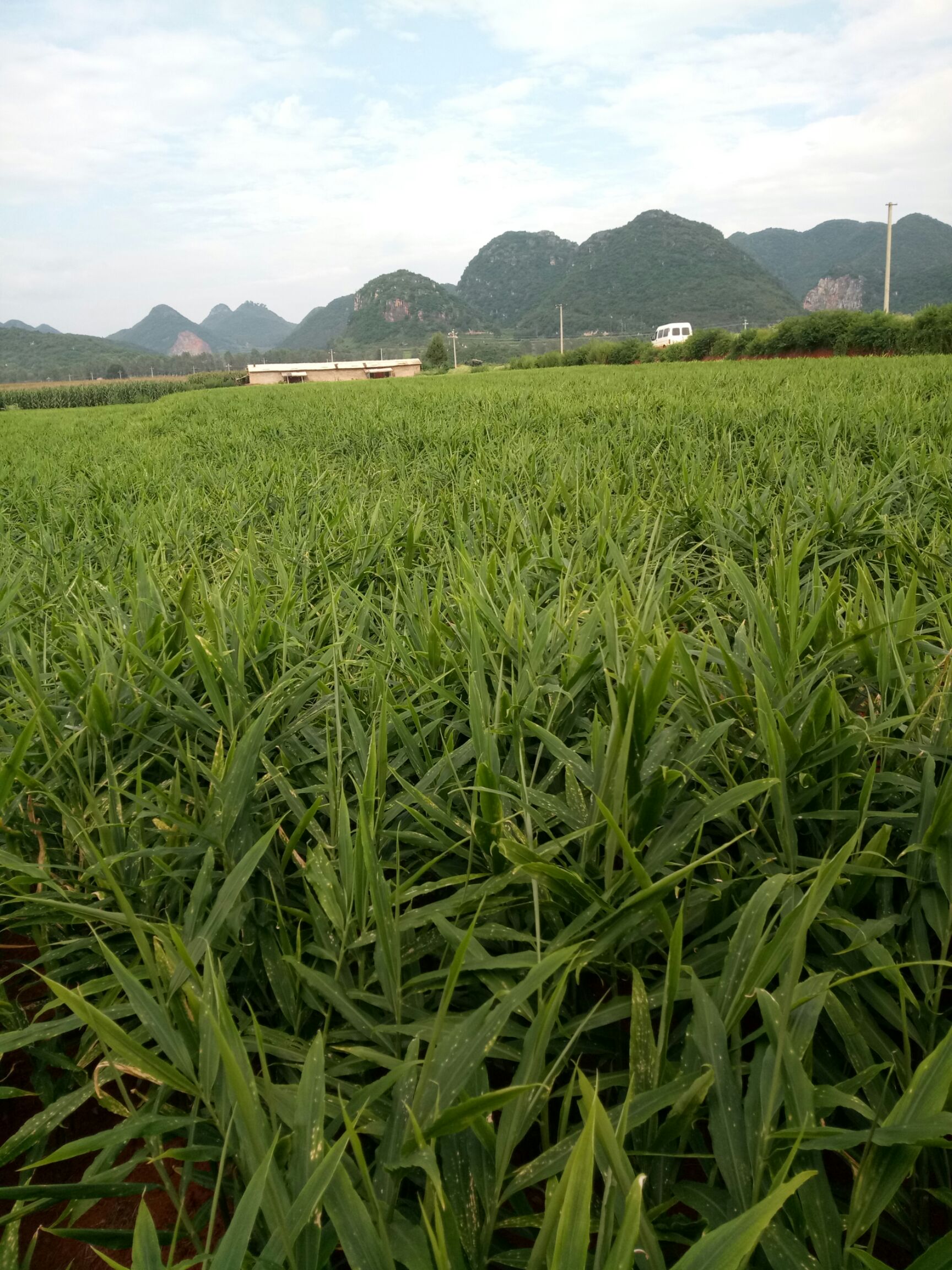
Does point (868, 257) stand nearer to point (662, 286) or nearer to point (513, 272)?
point (662, 286)

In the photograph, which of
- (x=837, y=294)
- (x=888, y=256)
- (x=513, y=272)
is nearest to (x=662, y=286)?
(x=837, y=294)

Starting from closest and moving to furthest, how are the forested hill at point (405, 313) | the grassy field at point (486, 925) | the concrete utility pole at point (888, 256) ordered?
the grassy field at point (486, 925) → the concrete utility pole at point (888, 256) → the forested hill at point (405, 313)

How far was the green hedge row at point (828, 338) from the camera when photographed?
17.2 meters

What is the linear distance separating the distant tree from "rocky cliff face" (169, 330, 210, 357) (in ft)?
367

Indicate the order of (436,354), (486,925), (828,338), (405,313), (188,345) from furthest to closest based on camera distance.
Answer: (188,345), (405,313), (436,354), (828,338), (486,925)

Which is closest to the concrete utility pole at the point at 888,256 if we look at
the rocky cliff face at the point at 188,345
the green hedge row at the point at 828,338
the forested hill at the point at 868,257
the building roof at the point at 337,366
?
the green hedge row at the point at 828,338

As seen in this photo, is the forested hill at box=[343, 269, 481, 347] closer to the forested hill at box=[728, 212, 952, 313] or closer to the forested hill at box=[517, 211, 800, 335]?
the forested hill at box=[517, 211, 800, 335]

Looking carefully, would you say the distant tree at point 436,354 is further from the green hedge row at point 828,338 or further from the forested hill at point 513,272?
the forested hill at point 513,272

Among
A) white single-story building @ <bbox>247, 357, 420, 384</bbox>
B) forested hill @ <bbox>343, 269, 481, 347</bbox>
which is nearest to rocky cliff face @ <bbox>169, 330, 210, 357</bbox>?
forested hill @ <bbox>343, 269, 481, 347</bbox>

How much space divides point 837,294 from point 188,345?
12514 centimetres

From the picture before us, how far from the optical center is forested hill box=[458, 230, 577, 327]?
105m

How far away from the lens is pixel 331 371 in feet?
168

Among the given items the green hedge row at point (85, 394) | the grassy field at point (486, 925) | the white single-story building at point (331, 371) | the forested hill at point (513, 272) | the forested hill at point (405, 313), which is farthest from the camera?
the forested hill at point (513, 272)

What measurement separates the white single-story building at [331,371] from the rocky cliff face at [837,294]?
41974 mm
